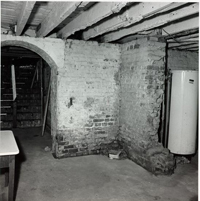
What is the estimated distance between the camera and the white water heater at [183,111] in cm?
438

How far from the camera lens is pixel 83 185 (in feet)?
11.4

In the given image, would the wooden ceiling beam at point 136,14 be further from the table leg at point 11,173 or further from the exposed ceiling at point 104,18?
the table leg at point 11,173

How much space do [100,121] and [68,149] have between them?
92 cm

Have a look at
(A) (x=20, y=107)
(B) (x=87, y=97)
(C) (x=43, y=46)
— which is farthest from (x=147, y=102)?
(A) (x=20, y=107)

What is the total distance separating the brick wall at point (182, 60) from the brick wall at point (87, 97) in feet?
4.87

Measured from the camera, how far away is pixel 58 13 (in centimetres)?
295

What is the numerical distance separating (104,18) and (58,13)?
0.83 m

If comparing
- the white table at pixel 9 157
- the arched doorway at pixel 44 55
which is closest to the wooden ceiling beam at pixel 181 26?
the arched doorway at pixel 44 55

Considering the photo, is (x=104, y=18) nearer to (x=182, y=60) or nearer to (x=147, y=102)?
(x=147, y=102)

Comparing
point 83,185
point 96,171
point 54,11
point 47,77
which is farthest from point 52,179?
point 47,77

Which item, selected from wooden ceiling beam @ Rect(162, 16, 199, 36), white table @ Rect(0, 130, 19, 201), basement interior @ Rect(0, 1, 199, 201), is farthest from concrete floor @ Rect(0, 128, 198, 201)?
wooden ceiling beam @ Rect(162, 16, 199, 36)

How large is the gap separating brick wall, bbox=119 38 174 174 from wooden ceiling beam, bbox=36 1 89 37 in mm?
1767

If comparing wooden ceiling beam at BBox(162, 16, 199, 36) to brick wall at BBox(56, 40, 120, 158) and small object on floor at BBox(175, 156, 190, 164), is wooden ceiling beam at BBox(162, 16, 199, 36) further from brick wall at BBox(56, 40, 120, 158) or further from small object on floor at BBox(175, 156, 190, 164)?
small object on floor at BBox(175, 156, 190, 164)

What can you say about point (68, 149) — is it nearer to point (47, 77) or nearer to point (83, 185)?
point (83, 185)
